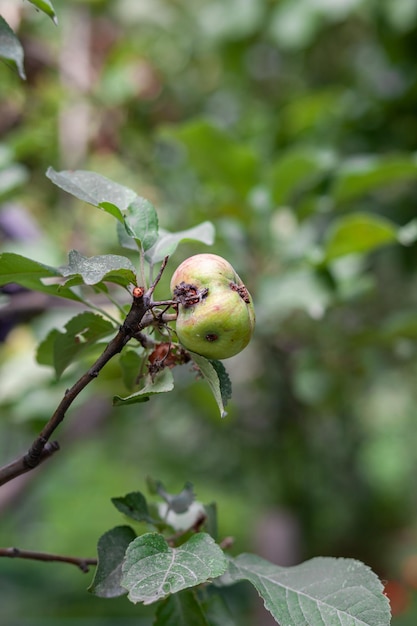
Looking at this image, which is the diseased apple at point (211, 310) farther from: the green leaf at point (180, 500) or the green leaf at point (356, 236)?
the green leaf at point (356, 236)

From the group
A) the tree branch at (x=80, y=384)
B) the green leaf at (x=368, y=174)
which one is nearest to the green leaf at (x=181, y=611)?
the tree branch at (x=80, y=384)

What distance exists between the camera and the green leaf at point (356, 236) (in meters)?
0.74

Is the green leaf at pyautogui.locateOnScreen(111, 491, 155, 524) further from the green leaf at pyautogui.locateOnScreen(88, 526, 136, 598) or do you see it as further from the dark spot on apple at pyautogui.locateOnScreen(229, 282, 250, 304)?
the dark spot on apple at pyautogui.locateOnScreen(229, 282, 250, 304)

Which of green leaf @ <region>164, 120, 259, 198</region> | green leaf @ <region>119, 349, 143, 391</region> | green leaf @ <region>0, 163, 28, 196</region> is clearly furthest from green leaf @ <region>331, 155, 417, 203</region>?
green leaf @ <region>119, 349, 143, 391</region>

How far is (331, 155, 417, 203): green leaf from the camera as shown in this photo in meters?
0.83

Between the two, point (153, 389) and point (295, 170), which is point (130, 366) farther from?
point (295, 170)

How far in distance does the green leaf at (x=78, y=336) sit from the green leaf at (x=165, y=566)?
5.3 inches

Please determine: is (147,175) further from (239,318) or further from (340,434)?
(239,318)

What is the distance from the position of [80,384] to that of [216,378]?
0.07m

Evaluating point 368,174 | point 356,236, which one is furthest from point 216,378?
→ point 368,174

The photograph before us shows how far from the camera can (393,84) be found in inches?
45.8

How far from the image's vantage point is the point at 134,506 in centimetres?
43

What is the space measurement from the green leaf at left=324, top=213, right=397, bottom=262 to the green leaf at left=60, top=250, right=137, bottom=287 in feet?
1.44

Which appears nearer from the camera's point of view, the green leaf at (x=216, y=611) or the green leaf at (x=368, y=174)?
Answer: the green leaf at (x=216, y=611)
